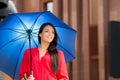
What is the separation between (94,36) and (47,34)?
10736 mm

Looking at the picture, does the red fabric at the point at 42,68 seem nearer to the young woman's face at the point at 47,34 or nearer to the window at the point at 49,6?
the young woman's face at the point at 47,34

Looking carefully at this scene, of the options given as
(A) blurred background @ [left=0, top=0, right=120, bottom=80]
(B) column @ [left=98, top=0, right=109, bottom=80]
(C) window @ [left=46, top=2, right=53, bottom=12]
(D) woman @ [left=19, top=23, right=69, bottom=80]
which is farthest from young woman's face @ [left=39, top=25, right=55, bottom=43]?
(C) window @ [left=46, top=2, right=53, bottom=12]

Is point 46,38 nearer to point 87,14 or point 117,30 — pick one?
point 117,30

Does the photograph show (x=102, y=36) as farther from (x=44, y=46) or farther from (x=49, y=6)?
(x=44, y=46)

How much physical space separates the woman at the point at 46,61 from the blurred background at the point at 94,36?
8.89 meters

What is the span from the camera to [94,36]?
15016 millimetres

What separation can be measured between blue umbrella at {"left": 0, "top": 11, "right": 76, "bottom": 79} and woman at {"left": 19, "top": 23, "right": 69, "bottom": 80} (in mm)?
483

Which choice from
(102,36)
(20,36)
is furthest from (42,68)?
(102,36)

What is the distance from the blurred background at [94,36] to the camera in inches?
539

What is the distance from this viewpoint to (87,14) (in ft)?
49.6

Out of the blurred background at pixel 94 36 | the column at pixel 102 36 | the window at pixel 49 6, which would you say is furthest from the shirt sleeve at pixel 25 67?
the window at pixel 49 6

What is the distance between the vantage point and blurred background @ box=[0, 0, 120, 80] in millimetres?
13692

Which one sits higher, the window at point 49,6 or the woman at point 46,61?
the window at point 49,6

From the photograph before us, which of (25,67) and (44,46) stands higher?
(44,46)
